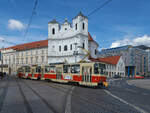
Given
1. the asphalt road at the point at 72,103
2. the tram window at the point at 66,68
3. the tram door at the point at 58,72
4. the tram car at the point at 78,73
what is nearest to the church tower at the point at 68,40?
the tram car at the point at 78,73

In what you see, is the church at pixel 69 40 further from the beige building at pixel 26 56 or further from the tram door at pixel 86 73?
the tram door at pixel 86 73

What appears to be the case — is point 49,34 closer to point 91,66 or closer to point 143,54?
point 91,66

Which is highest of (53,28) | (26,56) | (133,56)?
(53,28)

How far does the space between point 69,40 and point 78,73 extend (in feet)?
95.3

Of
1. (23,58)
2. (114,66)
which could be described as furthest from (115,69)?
(23,58)

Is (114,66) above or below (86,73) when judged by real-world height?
above

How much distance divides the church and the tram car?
723 inches

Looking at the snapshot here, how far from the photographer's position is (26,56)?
66688mm

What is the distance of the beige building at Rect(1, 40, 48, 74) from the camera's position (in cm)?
6041

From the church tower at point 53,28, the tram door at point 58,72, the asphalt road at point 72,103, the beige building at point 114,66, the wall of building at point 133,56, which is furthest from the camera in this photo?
the wall of building at point 133,56

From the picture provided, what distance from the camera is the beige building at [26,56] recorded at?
60406 mm

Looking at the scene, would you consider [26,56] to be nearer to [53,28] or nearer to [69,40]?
[53,28]

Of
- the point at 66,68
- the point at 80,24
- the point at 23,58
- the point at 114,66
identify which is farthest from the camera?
the point at 23,58

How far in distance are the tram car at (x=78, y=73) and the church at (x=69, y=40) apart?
723 inches
